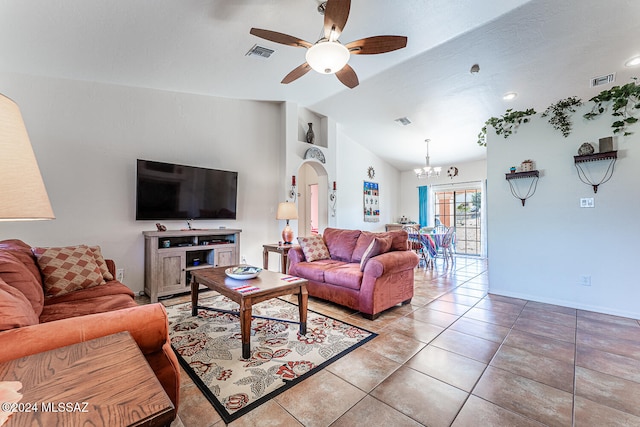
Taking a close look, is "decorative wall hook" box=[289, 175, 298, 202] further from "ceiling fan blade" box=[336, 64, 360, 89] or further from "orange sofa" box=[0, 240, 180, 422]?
"orange sofa" box=[0, 240, 180, 422]

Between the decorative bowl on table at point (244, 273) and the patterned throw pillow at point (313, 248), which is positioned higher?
the patterned throw pillow at point (313, 248)

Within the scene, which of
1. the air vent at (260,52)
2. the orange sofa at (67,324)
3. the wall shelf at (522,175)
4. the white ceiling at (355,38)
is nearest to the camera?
the orange sofa at (67,324)

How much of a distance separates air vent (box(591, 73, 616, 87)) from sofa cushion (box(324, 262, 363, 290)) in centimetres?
388

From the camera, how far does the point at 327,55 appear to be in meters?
2.21

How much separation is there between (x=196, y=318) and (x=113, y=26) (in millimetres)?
2897

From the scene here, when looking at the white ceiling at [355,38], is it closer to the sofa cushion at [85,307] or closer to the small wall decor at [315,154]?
the small wall decor at [315,154]

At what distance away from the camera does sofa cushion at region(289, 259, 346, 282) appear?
3373mm

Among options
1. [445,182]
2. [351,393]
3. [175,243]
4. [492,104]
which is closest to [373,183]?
[445,182]

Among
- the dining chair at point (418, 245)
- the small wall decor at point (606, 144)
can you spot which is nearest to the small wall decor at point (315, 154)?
the dining chair at point (418, 245)

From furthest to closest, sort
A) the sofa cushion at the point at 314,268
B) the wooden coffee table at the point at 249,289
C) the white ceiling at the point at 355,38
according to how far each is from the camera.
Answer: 1. the sofa cushion at the point at 314,268
2. the white ceiling at the point at 355,38
3. the wooden coffee table at the point at 249,289

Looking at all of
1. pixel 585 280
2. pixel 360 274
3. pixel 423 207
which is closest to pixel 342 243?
pixel 360 274

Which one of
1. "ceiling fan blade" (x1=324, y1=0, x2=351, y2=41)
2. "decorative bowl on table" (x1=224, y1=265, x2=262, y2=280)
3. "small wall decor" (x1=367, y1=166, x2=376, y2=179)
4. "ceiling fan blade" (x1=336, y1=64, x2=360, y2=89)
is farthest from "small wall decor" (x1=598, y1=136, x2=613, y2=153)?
"small wall decor" (x1=367, y1=166, x2=376, y2=179)

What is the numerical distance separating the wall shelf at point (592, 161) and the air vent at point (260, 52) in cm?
384

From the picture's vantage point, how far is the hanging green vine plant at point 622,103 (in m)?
2.90
